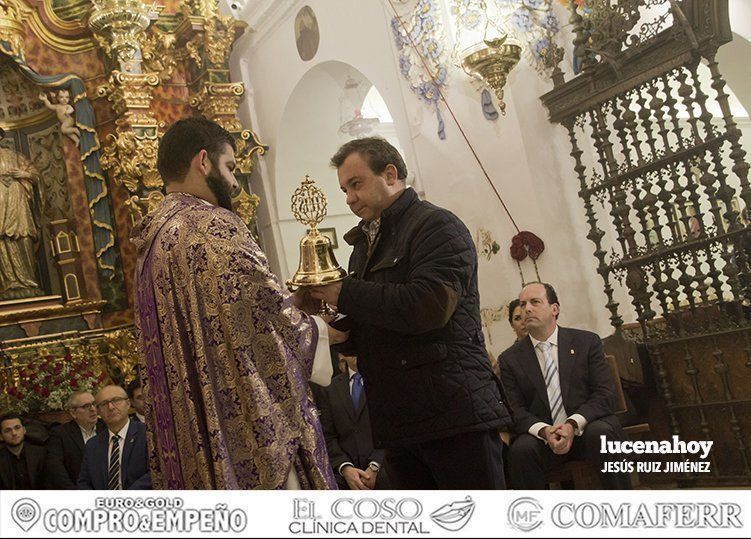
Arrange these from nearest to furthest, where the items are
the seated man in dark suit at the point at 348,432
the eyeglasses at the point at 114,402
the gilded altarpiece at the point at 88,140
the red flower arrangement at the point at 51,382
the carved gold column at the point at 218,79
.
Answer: the seated man in dark suit at the point at 348,432
the eyeglasses at the point at 114,402
the carved gold column at the point at 218,79
the red flower arrangement at the point at 51,382
the gilded altarpiece at the point at 88,140

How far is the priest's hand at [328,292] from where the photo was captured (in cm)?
250

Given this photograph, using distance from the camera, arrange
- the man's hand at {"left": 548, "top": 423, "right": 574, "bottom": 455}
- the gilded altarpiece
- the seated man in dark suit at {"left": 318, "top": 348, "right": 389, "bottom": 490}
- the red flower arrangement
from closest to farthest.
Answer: the man's hand at {"left": 548, "top": 423, "right": 574, "bottom": 455} < the seated man in dark suit at {"left": 318, "top": 348, "right": 389, "bottom": 490} < the red flower arrangement < the gilded altarpiece

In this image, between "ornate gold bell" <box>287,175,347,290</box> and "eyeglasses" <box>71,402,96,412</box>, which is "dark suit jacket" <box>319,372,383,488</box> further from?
"eyeglasses" <box>71,402,96,412</box>

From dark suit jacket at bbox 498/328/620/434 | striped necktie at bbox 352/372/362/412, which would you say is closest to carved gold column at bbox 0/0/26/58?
striped necktie at bbox 352/372/362/412

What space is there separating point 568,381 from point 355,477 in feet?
2.97

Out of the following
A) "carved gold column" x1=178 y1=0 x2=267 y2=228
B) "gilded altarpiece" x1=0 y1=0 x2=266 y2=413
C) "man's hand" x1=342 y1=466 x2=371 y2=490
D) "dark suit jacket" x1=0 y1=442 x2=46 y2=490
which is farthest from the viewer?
"gilded altarpiece" x1=0 y1=0 x2=266 y2=413

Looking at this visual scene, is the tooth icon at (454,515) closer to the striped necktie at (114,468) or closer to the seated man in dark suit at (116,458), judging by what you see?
the seated man in dark suit at (116,458)

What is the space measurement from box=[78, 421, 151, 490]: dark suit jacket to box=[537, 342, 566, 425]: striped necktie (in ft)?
5.16

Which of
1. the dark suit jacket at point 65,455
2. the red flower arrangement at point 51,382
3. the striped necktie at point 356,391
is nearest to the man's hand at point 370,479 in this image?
the striped necktie at point 356,391

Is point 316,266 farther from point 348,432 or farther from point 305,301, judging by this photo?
point 348,432

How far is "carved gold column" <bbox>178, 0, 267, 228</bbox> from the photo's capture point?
5.55 m

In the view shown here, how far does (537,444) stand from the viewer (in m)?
3.39

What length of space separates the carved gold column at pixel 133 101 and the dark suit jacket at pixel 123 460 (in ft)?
7.99

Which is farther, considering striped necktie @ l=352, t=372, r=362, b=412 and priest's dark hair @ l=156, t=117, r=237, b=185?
striped necktie @ l=352, t=372, r=362, b=412
